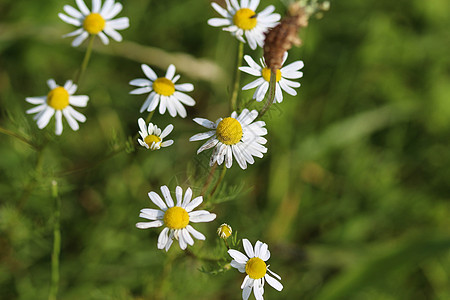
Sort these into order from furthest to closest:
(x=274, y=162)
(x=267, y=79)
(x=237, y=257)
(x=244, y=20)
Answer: (x=274, y=162)
(x=244, y=20)
(x=267, y=79)
(x=237, y=257)

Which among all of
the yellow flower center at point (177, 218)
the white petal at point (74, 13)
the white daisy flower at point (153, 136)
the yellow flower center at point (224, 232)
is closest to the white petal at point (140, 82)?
the white daisy flower at point (153, 136)

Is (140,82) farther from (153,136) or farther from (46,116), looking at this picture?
(46,116)

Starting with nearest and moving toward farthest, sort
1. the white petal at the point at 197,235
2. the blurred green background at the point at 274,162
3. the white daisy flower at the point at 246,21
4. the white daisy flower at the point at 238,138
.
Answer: the white petal at the point at 197,235
the white daisy flower at the point at 238,138
the white daisy flower at the point at 246,21
the blurred green background at the point at 274,162

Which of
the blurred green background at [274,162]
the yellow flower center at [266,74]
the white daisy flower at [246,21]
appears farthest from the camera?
the blurred green background at [274,162]

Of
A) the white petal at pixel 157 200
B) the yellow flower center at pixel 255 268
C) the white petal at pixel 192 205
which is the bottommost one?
the yellow flower center at pixel 255 268

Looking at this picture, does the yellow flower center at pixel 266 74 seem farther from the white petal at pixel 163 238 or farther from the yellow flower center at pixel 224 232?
the white petal at pixel 163 238

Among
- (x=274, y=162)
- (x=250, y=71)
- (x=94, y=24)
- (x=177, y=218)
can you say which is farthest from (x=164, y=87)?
(x=274, y=162)
